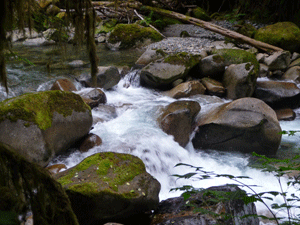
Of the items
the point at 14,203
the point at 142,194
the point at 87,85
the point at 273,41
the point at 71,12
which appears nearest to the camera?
the point at 14,203

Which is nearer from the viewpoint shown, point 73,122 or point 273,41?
point 73,122

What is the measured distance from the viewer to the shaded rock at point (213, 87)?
746 cm

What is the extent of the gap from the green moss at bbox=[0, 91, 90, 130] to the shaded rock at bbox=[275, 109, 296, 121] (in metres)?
5.26

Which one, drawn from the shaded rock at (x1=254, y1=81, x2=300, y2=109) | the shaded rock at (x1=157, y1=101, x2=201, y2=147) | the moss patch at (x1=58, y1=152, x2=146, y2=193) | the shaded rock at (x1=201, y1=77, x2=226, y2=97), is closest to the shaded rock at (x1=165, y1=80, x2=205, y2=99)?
the shaded rock at (x1=201, y1=77, x2=226, y2=97)

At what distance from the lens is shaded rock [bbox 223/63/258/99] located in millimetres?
7149

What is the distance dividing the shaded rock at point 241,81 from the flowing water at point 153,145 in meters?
0.63

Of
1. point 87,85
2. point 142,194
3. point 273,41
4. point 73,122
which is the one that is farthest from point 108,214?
point 273,41

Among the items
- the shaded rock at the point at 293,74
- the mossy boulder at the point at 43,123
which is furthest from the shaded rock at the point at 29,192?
the shaded rock at the point at 293,74

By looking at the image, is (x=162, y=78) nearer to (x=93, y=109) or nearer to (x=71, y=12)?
(x=93, y=109)

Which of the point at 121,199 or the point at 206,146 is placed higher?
the point at 121,199

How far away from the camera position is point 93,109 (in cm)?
612

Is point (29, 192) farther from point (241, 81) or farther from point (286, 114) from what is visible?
point (286, 114)

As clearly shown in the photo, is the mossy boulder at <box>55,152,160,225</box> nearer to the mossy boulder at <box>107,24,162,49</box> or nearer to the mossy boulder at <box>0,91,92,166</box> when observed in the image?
the mossy boulder at <box>0,91,92,166</box>

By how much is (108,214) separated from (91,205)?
23 centimetres
